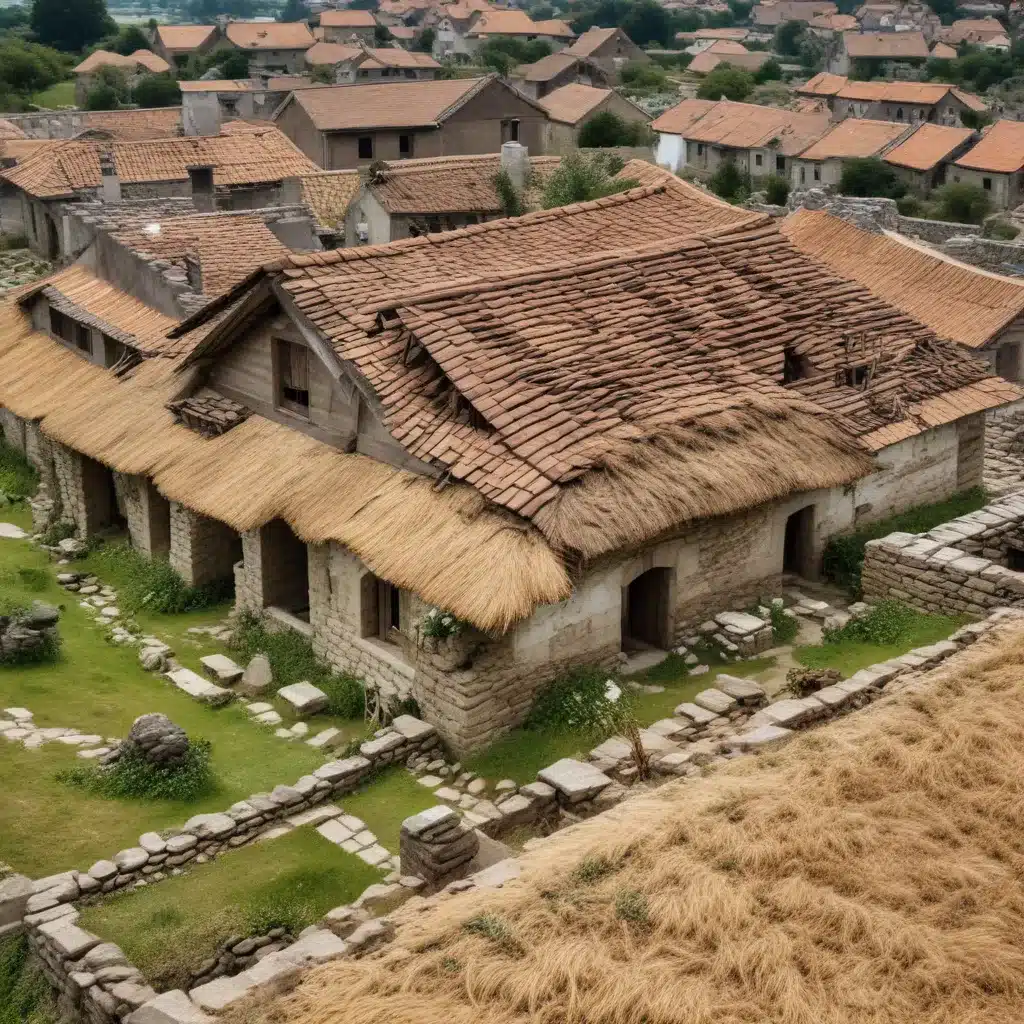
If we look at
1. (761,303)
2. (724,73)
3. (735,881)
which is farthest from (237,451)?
(724,73)

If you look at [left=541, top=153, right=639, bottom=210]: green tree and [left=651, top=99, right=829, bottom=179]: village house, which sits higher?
[left=541, top=153, right=639, bottom=210]: green tree

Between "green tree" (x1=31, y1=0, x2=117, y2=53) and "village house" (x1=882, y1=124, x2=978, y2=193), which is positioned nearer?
"village house" (x1=882, y1=124, x2=978, y2=193)

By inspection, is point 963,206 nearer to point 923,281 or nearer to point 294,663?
point 923,281

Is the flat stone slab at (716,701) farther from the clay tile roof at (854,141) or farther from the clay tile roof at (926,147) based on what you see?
the clay tile roof at (854,141)

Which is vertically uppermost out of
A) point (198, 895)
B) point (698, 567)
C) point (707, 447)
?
point (707, 447)

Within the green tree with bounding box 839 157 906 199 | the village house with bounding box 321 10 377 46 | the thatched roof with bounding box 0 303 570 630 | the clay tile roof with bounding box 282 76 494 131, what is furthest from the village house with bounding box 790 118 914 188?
the village house with bounding box 321 10 377 46

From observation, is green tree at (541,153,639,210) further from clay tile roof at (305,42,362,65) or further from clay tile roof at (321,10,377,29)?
clay tile roof at (321,10,377,29)

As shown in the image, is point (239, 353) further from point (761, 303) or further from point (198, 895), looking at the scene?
point (198, 895)
